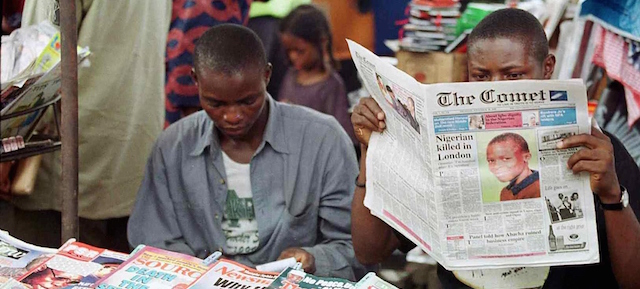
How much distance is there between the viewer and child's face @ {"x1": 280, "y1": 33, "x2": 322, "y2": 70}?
4.72 meters

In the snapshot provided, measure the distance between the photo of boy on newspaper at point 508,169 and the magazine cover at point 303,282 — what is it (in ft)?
1.13

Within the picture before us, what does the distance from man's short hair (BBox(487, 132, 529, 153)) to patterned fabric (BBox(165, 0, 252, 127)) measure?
1797 millimetres

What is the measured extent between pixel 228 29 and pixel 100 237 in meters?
0.97

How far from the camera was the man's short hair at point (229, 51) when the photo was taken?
2514mm

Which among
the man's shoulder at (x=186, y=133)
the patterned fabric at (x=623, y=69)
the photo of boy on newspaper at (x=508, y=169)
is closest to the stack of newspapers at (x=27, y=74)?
the man's shoulder at (x=186, y=133)

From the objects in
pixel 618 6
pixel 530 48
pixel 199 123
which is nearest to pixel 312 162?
pixel 199 123

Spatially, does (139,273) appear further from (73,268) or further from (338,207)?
(338,207)

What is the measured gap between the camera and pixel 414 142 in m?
1.81

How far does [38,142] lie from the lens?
268 centimetres

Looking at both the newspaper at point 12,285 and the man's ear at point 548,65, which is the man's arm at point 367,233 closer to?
the man's ear at point 548,65

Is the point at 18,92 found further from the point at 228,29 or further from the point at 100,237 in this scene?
the point at 100,237

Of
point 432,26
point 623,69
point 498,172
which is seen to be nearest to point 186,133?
point 498,172

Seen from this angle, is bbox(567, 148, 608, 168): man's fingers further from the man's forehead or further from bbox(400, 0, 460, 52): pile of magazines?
bbox(400, 0, 460, 52): pile of magazines

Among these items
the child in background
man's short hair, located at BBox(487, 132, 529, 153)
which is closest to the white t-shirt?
man's short hair, located at BBox(487, 132, 529, 153)
